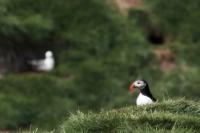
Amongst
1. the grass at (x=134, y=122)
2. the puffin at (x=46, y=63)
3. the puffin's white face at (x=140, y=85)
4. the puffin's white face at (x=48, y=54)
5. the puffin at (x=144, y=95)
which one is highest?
the puffin's white face at (x=48, y=54)

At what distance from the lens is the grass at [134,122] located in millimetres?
9664

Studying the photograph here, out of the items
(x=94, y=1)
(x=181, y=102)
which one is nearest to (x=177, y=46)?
(x=94, y=1)

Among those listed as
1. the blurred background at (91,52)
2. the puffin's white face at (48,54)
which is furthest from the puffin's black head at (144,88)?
the puffin's white face at (48,54)

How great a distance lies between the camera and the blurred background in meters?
20.6

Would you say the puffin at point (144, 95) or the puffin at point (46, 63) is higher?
the puffin at point (46, 63)

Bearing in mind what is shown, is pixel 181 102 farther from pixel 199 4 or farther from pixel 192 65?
pixel 199 4

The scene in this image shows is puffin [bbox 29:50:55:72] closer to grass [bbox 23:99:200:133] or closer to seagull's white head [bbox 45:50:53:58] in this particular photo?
Answer: seagull's white head [bbox 45:50:53:58]

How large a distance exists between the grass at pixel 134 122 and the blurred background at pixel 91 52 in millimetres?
9222

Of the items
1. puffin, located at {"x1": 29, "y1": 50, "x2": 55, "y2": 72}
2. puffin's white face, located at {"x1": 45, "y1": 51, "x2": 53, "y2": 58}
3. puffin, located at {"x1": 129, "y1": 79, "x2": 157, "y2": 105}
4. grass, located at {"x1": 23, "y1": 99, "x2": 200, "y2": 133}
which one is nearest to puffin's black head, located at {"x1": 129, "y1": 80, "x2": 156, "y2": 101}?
puffin, located at {"x1": 129, "y1": 79, "x2": 157, "y2": 105}

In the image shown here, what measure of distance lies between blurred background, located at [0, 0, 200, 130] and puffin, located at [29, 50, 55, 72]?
0.10 ft

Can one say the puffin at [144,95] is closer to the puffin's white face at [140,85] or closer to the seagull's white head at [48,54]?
the puffin's white face at [140,85]

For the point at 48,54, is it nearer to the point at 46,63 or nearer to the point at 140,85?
the point at 46,63

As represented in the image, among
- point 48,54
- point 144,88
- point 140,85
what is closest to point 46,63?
point 48,54

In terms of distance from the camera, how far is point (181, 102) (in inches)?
421
